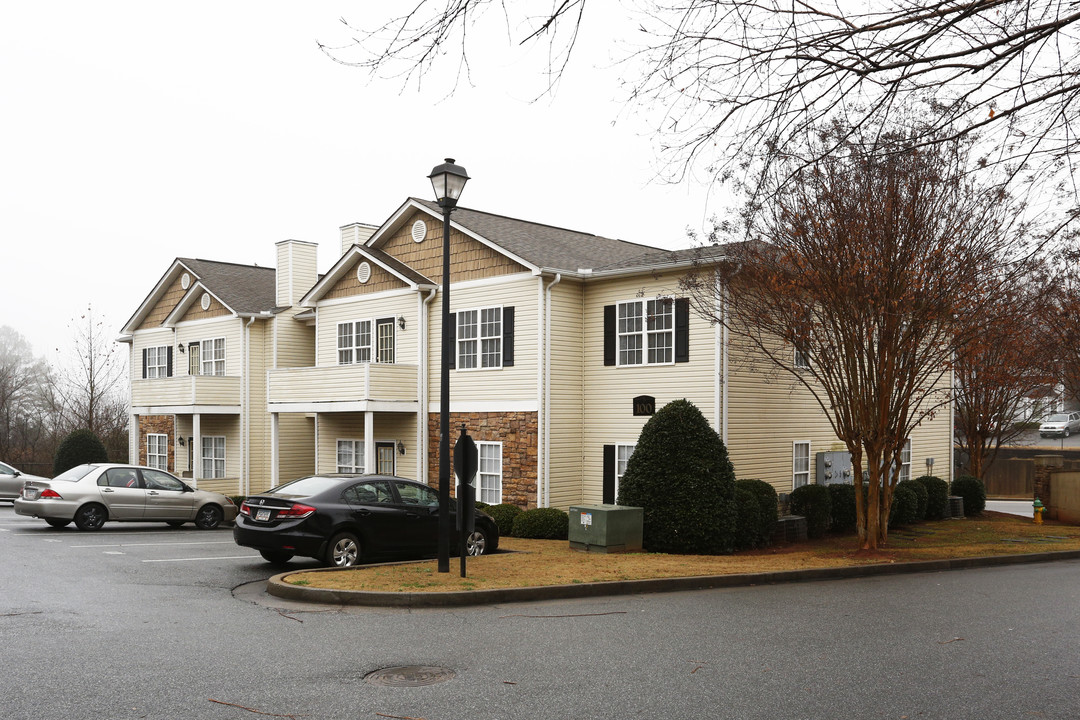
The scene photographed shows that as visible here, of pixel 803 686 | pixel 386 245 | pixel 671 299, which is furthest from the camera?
pixel 386 245

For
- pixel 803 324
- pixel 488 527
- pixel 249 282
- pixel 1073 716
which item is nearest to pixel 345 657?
pixel 1073 716

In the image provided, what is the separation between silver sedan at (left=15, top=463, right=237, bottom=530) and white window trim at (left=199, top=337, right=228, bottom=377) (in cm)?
1044

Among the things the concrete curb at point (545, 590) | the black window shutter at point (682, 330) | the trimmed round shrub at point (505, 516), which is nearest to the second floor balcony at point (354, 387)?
the trimmed round shrub at point (505, 516)

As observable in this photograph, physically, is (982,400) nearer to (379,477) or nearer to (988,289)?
(988,289)

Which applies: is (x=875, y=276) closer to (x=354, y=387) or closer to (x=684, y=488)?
(x=684, y=488)

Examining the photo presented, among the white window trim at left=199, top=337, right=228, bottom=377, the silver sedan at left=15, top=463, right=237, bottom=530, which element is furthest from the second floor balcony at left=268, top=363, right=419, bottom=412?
the white window trim at left=199, top=337, right=228, bottom=377

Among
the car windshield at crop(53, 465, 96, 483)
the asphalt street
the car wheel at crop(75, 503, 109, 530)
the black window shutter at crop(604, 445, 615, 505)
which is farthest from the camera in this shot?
the black window shutter at crop(604, 445, 615, 505)

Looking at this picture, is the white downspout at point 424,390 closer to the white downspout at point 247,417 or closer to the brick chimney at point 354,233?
the brick chimney at point 354,233

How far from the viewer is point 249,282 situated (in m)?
34.0

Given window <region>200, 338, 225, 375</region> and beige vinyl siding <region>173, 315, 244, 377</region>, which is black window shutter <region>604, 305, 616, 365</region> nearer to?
beige vinyl siding <region>173, 315, 244, 377</region>

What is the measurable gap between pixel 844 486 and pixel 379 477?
40.3 feet

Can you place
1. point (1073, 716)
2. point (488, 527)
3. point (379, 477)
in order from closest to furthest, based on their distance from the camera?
point (1073, 716)
point (379, 477)
point (488, 527)

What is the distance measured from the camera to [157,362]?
35.2 m

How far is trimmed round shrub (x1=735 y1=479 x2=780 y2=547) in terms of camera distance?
19.1 m
